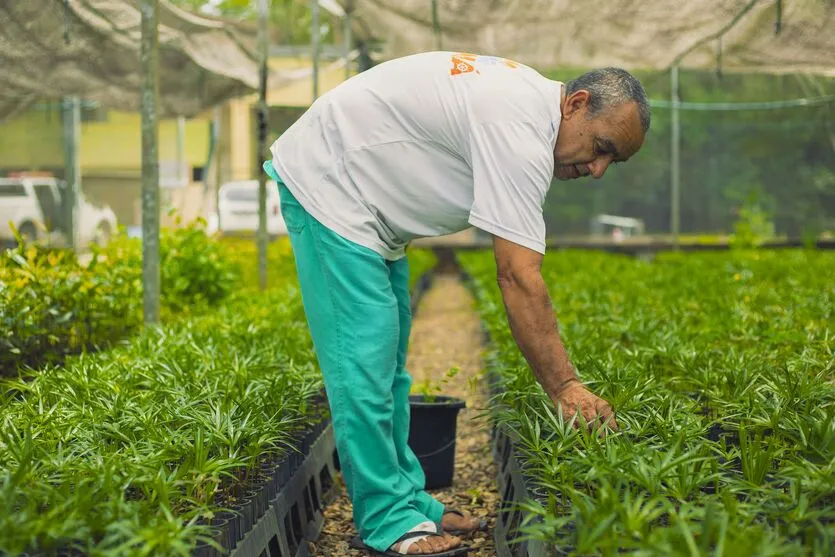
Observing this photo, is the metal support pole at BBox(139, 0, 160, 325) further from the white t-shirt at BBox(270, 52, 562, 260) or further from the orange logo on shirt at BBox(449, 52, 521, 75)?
the orange logo on shirt at BBox(449, 52, 521, 75)

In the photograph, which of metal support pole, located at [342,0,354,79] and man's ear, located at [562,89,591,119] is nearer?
man's ear, located at [562,89,591,119]

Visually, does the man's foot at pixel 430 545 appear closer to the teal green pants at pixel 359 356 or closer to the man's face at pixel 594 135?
the teal green pants at pixel 359 356

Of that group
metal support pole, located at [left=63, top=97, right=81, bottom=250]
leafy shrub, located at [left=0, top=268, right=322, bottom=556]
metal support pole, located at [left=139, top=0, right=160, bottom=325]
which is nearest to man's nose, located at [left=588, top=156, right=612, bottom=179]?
leafy shrub, located at [left=0, top=268, right=322, bottom=556]

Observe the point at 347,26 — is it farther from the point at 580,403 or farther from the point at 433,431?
the point at 580,403

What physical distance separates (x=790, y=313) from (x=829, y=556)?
130 inches

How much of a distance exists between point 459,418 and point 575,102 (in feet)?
8.69

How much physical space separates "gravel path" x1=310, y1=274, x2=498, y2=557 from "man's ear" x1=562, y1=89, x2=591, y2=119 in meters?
0.88

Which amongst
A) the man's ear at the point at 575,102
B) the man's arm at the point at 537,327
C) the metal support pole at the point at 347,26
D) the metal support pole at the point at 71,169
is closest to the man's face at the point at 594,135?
the man's ear at the point at 575,102

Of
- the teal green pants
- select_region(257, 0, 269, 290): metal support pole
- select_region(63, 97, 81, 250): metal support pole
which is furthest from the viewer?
select_region(63, 97, 81, 250): metal support pole

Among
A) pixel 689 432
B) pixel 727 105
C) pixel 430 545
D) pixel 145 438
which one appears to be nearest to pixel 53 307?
pixel 145 438

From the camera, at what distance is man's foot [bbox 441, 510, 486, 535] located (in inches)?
118

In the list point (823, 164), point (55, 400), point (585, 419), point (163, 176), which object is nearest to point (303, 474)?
point (55, 400)

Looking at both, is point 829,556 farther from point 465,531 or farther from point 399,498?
point 465,531

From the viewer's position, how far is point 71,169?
962cm
